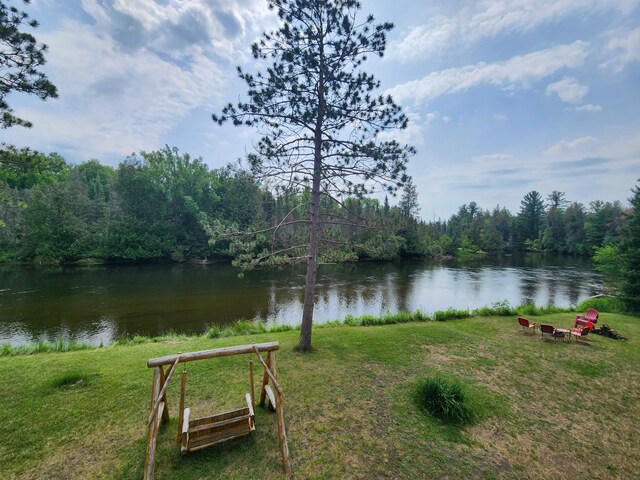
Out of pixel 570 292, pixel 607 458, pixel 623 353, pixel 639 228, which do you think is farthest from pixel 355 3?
pixel 570 292

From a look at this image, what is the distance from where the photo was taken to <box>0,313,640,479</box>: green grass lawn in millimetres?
4117

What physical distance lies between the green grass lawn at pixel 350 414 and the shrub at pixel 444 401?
200 mm

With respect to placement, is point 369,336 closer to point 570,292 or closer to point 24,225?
point 570,292

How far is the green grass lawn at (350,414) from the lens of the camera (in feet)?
13.5

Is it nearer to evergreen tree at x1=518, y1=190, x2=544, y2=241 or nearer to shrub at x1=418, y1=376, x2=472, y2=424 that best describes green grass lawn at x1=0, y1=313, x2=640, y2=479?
shrub at x1=418, y1=376, x2=472, y2=424

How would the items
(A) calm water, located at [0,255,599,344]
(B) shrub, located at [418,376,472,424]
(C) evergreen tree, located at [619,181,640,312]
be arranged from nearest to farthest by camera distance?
(B) shrub, located at [418,376,472,424]
(A) calm water, located at [0,255,599,344]
(C) evergreen tree, located at [619,181,640,312]

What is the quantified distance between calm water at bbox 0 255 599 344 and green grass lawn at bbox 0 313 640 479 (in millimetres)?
6773

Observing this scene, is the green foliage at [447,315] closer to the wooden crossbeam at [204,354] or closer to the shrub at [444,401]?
the shrub at [444,401]

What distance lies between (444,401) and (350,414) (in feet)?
6.08

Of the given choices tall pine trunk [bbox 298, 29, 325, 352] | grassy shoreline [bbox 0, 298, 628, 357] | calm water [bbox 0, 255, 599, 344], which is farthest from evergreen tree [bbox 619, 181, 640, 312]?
tall pine trunk [bbox 298, 29, 325, 352]

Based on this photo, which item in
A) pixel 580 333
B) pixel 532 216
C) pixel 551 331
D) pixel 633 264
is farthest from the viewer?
pixel 532 216

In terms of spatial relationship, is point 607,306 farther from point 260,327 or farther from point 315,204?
point 260,327

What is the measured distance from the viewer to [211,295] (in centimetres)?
2027

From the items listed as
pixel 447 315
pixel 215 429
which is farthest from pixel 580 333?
pixel 215 429
